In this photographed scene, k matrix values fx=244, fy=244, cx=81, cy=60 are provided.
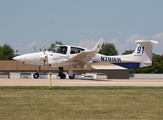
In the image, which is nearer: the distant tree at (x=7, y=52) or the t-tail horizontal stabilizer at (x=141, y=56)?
the t-tail horizontal stabilizer at (x=141, y=56)

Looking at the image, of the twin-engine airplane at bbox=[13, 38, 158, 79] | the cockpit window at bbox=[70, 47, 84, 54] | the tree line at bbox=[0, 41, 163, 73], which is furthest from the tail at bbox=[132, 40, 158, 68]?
the tree line at bbox=[0, 41, 163, 73]

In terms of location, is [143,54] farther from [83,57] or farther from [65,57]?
[65,57]

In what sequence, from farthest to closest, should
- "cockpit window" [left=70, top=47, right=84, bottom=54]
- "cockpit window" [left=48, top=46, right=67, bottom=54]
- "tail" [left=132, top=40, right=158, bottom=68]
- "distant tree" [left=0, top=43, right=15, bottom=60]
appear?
1. "distant tree" [left=0, top=43, right=15, bottom=60]
2. "tail" [left=132, top=40, right=158, bottom=68]
3. "cockpit window" [left=70, top=47, right=84, bottom=54]
4. "cockpit window" [left=48, top=46, right=67, bottom=54]

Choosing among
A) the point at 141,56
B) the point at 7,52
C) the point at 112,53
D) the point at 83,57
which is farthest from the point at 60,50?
the point at 112,53

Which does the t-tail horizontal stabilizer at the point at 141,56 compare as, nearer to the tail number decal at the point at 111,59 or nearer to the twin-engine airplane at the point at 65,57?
the tail number decal at the point at 111,59

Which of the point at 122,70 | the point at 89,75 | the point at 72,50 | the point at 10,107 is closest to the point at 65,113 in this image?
the point at 10,107

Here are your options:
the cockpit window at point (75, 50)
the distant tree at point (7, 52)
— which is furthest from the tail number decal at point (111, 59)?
the distant tree at point (7, 52)

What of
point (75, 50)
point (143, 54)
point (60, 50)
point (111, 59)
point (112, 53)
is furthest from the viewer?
point (112, 53)

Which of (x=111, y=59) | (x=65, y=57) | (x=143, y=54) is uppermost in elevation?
(x=143, y=54)

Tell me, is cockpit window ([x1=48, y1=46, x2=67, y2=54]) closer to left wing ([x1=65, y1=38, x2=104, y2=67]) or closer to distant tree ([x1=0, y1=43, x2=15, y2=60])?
left wing ([x1=65, y1=38, x2=104, y2=67])

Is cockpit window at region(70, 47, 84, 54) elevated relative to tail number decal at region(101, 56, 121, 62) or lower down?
elevated

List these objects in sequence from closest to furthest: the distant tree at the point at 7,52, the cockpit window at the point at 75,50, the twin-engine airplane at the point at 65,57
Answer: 1. the twin-engine airplane at the point at 65,57
2. the cockpit window at the point at 75,50
3. the distant tree at the point at 7,52

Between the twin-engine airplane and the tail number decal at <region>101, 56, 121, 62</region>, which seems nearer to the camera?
the twin-engine airplane

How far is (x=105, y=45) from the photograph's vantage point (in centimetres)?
12469
